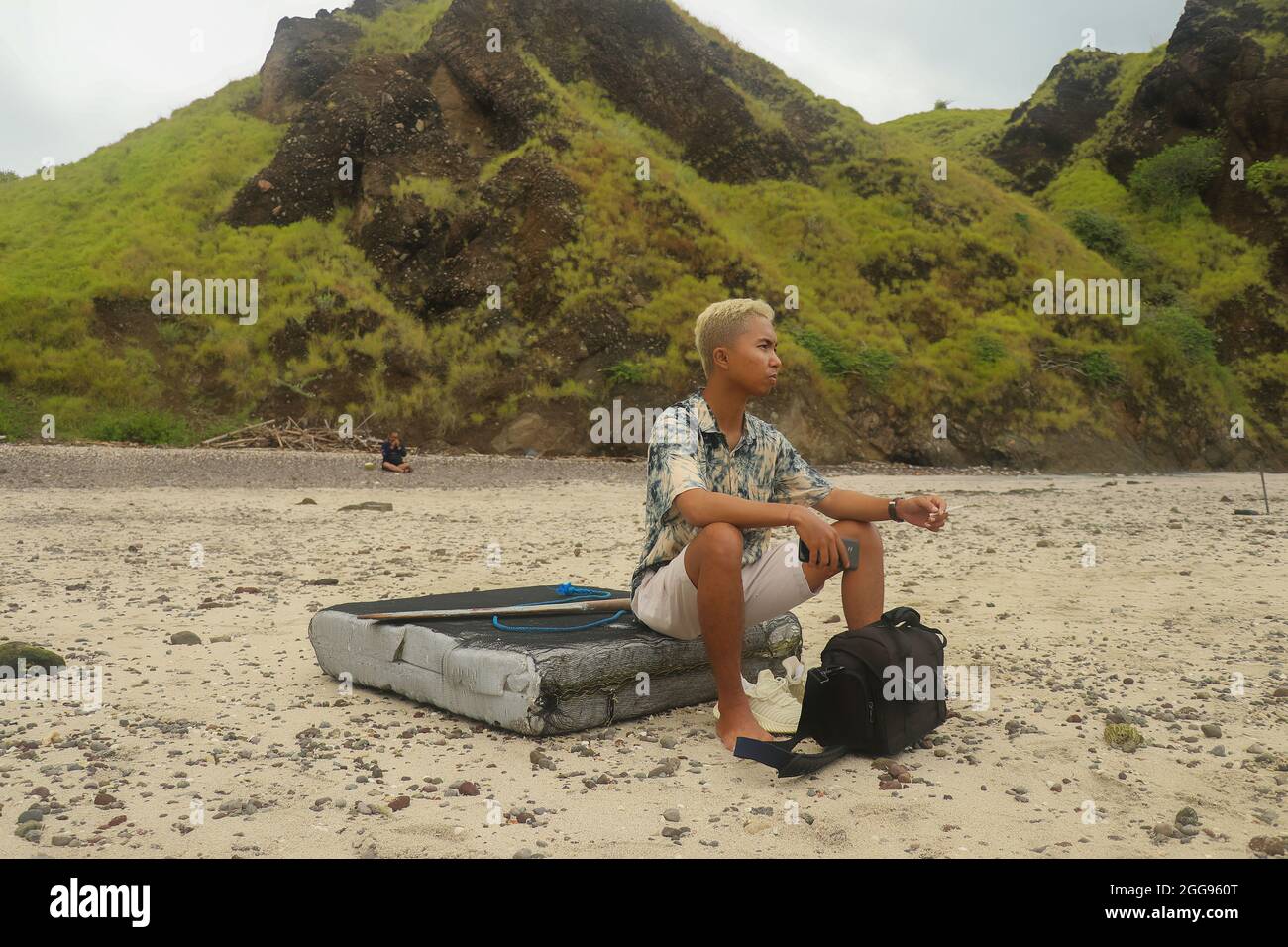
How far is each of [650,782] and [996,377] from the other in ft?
81.4

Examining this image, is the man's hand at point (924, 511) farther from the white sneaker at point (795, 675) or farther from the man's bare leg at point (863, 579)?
the white sneaker at point (795, 675)

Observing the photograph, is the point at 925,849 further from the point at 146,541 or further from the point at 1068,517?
the point at 1068,517

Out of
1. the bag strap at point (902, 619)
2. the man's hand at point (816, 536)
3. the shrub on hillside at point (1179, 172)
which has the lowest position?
the bag strap at point (902, 619)

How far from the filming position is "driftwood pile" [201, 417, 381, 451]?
2094 cm

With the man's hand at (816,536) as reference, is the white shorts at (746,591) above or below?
below

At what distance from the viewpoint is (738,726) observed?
357 centimetres

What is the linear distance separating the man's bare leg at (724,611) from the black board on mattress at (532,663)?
1.34 ft

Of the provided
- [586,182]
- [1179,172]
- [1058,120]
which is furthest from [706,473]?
[1058,120]

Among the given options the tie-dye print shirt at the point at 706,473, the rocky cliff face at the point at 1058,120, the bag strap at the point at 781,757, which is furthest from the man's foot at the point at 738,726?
the rocky cliff face at the point at 1058,120

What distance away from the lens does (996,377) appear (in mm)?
25891

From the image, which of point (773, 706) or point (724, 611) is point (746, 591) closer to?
point (724, 611)

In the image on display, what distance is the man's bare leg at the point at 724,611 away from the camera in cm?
336

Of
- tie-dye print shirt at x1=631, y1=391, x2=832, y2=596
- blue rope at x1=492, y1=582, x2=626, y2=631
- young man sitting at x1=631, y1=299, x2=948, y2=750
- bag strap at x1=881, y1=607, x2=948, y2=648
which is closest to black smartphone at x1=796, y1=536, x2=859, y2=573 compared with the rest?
young man sitting at x1=631, y1=299, x2=948, y2=750

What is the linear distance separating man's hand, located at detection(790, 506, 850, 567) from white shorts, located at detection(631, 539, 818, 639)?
297 mm
